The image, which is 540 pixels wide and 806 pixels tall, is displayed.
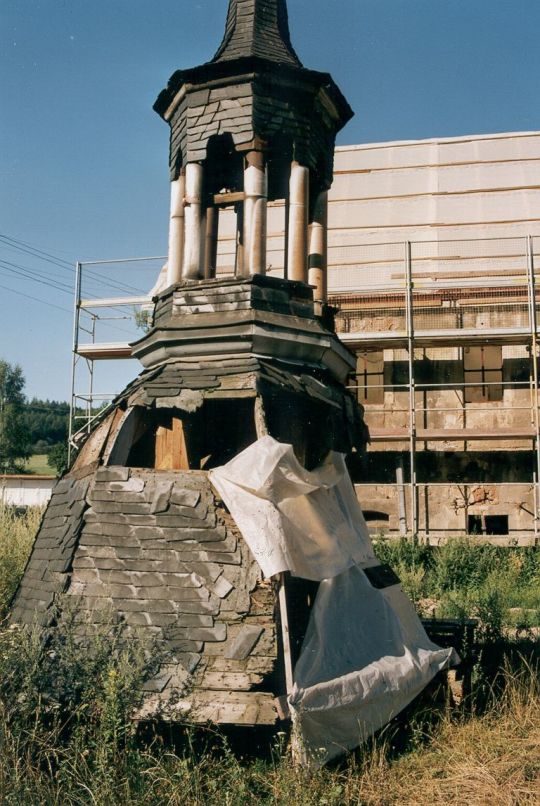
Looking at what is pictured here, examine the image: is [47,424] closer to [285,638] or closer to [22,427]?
[22,427]

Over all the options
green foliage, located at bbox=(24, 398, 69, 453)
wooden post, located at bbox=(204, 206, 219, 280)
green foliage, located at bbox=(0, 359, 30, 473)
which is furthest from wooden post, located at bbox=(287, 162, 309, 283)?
green foliage, located at bbox=(24, 398, 69, 453)

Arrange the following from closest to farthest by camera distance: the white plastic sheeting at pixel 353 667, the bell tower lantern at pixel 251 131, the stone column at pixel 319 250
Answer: the white plastic sheeting at pixel 353 667 → the bell tower lantern at pixel 251 131 → the stone column at pixel 319 250

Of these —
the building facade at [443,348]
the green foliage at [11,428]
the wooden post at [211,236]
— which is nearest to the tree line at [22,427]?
the green foliage at [11,428]

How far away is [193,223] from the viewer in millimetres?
10320

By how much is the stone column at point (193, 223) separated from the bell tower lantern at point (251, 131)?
12mm

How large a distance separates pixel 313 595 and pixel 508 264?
627 inches

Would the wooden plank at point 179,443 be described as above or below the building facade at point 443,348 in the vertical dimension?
below

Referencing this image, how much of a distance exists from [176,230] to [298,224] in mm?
1660

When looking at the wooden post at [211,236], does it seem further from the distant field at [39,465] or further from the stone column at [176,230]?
the distant field at [39,465]

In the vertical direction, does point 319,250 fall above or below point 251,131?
below

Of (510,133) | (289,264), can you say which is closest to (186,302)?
(289,264)

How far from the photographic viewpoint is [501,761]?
22.6 feet

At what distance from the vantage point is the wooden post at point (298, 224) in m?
10.5

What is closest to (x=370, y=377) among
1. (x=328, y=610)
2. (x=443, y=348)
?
(x=443, y=348)
